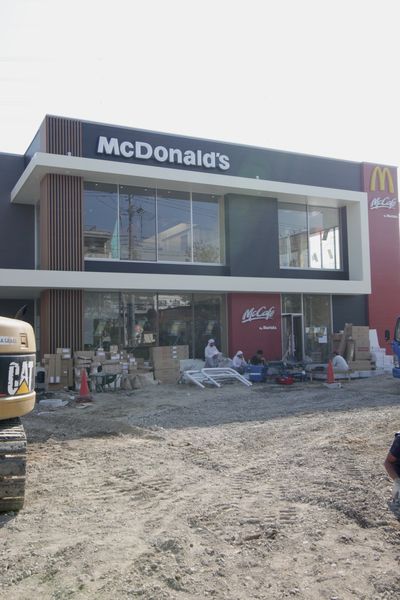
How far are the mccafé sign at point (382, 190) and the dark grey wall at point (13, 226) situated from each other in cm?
1530

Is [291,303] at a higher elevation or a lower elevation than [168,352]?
higher

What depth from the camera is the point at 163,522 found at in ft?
20.0

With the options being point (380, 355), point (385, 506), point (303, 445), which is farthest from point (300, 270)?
point (385, 506)

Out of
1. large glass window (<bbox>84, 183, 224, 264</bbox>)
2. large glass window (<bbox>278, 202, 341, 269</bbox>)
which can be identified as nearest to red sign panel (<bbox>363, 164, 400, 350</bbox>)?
large glass window (<bbox>278, 202, 341, 269</bbox>)

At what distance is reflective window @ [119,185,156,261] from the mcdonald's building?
0.04 meters

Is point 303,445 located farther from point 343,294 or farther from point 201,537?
point 343,294

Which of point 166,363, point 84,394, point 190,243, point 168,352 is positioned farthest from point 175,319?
point 84,394

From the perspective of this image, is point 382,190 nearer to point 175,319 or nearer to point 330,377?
point 330,377

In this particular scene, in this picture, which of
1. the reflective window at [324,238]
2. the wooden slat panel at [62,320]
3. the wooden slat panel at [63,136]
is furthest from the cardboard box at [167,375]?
the reflective window at [324,238]

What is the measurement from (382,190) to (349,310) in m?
5.95

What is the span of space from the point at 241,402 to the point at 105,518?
9480mm

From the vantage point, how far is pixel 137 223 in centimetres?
2258

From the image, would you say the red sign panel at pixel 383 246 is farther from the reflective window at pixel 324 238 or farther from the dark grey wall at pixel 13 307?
the dark grey wall at pixel 13 307

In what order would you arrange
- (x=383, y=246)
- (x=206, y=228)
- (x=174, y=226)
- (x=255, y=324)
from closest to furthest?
1. (x=174, y=226)
2. (x=255, y=324)
3. (x=206, y=228)
4. (x=383, y=246)
